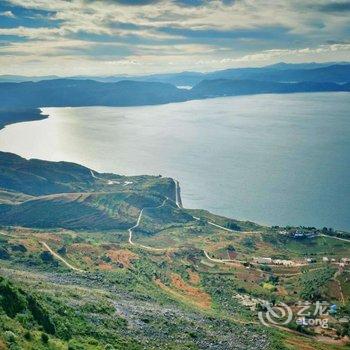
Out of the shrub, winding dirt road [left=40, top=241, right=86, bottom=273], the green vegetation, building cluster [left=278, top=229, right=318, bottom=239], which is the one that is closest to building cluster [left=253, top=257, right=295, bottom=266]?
the green vegetation

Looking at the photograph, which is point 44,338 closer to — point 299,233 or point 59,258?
point 59,258

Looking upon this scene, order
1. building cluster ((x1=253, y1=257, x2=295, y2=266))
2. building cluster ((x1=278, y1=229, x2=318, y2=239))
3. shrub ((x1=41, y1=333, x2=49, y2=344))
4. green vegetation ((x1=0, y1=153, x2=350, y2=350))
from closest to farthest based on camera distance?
shrub ((x1=41, y1=333, x2=49, y2=344)) < green vegetation ((x1=0, y1=153, x2=350, y2=350)) < building cluster ((x1=253, y1=257, x2=295, y2=266)) < building cluster ((x1=278, y1=229, x2=318, y2=239))

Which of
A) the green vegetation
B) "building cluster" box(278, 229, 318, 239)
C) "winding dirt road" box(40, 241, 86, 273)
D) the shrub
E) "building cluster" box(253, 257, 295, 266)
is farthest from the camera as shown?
"building cluster" box(278, 229, 318, 239)

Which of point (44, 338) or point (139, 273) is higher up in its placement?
point (44, 338)

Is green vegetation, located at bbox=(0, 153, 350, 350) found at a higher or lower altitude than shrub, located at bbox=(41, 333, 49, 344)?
lower

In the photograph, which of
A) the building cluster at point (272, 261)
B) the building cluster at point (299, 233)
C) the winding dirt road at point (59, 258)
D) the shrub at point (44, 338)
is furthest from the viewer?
the building cluster at point (299, 233)

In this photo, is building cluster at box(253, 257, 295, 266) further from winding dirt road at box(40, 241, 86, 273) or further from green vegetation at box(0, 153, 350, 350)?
winding dirt road at box(40, 241, 86, 273)

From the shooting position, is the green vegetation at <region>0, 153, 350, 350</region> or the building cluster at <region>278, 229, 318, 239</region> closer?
the green vegetation at <region>0, 153, 350, 350</region>

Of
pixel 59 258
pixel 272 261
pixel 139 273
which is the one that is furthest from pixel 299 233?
pixel 59 258

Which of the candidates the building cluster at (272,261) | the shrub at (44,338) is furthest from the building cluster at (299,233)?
the shrub at (44,338)

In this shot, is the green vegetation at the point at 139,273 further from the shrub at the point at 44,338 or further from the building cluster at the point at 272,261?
the building cluster at the point at 272,261

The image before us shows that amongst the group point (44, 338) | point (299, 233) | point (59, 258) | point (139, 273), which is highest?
point (44, 338)

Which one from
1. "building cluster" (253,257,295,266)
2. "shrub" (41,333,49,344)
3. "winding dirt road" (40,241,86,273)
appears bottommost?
"building cluster" (253,257,295,266)

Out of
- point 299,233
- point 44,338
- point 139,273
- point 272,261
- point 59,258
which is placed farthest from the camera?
point 299,233
